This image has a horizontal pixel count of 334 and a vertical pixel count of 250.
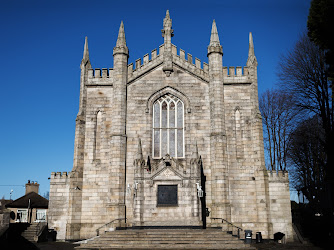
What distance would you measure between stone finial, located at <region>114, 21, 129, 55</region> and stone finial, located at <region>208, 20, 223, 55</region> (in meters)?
6.61

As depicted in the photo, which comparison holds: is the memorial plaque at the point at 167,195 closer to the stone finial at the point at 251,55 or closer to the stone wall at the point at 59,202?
the stone wall at the point at 59,202

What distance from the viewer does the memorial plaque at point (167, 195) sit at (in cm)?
2484

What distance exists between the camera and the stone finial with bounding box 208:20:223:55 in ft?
94.4

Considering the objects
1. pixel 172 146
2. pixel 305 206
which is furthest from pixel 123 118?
pixel 305 206

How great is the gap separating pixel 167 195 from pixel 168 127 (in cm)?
547

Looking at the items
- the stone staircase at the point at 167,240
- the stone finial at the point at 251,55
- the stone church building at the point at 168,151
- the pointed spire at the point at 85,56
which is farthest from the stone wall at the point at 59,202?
the stone finial at the point at 251,55

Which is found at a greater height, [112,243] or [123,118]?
[123,118]

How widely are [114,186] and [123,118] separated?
5.10 meters

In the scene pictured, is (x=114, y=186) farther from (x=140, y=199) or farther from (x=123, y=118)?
(x=123, y=118)

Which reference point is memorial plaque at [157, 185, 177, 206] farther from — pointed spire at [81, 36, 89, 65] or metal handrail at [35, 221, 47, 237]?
pointed spire at [81, 36, 89, 65]

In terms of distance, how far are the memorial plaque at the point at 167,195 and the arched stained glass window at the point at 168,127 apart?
3007mm

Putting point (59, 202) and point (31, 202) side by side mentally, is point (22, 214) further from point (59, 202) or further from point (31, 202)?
point (59, 202)

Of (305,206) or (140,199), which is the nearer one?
(140,199)

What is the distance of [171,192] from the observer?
81.9ft
